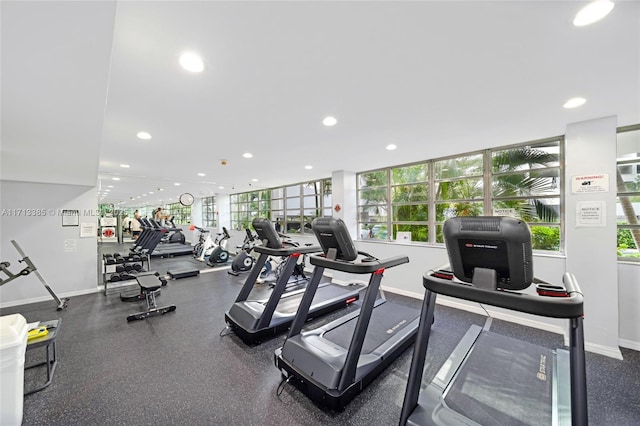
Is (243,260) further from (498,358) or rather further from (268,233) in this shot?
(498,358)

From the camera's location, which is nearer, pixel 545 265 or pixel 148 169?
pixel 545 265

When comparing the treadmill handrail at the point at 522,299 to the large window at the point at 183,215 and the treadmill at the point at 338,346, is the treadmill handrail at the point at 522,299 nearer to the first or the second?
the treadmill at the point at 338,346

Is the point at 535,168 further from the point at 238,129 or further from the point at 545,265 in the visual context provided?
the point at 238,129

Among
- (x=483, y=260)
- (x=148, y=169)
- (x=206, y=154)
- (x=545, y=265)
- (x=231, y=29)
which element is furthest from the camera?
(x=148, y=169)

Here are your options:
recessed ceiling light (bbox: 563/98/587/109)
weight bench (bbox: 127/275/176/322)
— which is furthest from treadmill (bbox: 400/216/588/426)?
weight bench (bbox: 127/275/176/322)

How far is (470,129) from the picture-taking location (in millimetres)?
3111

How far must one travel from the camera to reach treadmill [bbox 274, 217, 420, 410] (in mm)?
1915

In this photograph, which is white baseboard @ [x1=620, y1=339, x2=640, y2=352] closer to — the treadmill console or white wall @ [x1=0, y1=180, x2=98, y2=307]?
the treadmill console

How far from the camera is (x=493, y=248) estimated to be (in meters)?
1.24

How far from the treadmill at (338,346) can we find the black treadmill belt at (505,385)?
2.19 ft

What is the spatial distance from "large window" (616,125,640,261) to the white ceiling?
1.19 feet

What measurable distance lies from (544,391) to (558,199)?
2870mm

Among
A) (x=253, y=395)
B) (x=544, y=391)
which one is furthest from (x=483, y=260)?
(x=253, y=395)

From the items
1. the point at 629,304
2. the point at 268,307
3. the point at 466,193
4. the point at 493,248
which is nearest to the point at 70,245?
the point at 268,307
